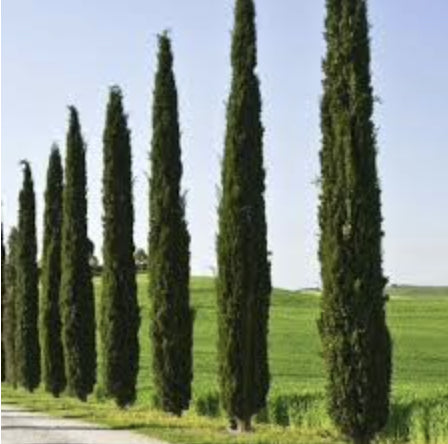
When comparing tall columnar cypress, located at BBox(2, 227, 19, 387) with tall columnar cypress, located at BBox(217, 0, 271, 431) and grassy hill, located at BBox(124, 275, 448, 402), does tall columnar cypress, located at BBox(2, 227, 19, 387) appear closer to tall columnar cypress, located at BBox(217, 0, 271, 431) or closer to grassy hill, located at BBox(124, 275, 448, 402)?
grassy hill, located at BBox(124, 275, 448, 402)

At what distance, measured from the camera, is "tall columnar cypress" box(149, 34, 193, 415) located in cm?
2772

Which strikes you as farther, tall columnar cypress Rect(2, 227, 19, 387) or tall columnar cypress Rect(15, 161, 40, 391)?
tall columnar cypress Rect(2, 227, 19, 387)

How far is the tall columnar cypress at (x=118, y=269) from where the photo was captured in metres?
32.3

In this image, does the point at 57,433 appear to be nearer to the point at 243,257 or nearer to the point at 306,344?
the point at 243,257

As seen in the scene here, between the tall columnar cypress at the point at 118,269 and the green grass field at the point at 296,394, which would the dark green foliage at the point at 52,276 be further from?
the tall columnar cypress at the point at 118,269

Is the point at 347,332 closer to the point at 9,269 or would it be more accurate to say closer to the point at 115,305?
the point at 115,305

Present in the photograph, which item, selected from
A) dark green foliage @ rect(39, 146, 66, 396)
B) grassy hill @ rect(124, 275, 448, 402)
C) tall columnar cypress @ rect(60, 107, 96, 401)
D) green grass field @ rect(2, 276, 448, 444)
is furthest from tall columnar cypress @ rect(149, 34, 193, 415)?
dark green foliage @ rect(39, 146, 66, 396)

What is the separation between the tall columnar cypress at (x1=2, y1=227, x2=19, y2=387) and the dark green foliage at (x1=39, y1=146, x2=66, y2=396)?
5349 millimetres

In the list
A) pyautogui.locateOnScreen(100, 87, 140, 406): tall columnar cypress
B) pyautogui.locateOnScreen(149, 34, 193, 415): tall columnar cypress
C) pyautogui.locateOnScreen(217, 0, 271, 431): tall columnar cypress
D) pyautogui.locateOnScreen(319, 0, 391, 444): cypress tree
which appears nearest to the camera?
pyautogui.locateOnScreen(319, 0, 391, 444): cypress tree

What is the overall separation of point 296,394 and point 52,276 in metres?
16.2

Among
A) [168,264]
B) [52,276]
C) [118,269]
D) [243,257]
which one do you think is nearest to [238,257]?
[243,257]

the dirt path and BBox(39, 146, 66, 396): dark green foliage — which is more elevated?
BBox(39, 146, 66, 396): dark green foliage

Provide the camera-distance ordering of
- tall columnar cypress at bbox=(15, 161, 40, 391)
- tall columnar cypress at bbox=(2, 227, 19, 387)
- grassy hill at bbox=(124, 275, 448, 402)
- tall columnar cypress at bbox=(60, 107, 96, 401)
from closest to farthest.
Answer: tall columnar cypress at bbox=(60, 107, 96, 401) < grassy hill at bbox=(124, 275, 448, 402) < tall columnar cypress at bbox=(15, 161, 40, 391) < tall columnar cypress at bbox=(2, 227, 19, 387)

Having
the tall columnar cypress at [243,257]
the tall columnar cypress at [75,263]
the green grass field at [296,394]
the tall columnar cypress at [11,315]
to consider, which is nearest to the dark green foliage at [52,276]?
the green grass field at [296,394]
